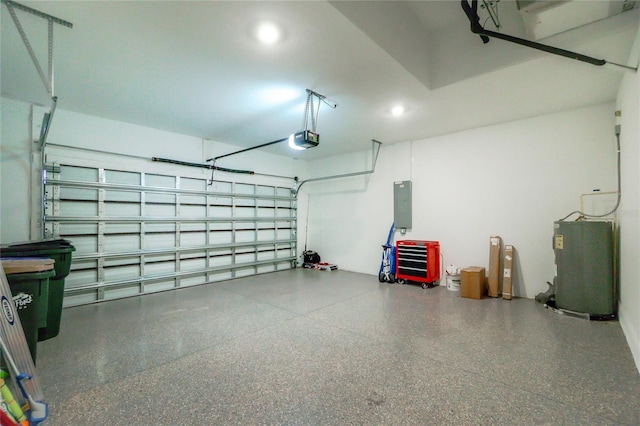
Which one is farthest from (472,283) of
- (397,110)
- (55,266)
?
(55,266)

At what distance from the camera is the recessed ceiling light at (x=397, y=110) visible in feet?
12.6

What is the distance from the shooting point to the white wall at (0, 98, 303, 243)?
3.54 metres

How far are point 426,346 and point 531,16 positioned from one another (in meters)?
3.03

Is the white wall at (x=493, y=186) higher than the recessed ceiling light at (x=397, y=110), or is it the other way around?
the recessed ceiling light at (x=397, y=110)

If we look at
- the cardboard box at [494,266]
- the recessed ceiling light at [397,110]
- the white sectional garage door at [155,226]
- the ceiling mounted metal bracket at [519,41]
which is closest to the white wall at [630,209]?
the ceiling mounted metal bracket at [519,41]

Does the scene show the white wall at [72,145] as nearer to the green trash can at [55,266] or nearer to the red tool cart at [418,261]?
the green trash can at [55,266]

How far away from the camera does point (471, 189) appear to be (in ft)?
15.8

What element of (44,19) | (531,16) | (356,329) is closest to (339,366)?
(356,329)

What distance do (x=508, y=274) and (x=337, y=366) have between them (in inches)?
136

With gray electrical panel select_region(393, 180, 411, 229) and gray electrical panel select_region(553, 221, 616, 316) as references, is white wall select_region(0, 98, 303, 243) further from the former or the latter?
gray electrical panel select_region(553, 221, 616, 316)

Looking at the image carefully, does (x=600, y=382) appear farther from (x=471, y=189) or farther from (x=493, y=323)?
(x=471, y=189)

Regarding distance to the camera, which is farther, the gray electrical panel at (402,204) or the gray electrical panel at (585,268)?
the gray electrical panel at (402,204)

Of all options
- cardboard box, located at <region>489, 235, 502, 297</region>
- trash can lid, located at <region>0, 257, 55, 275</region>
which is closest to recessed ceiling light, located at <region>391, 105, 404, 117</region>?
cardboard box, located at <region>489, 235, 502, 297</region>

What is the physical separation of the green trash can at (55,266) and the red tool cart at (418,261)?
197 inches
